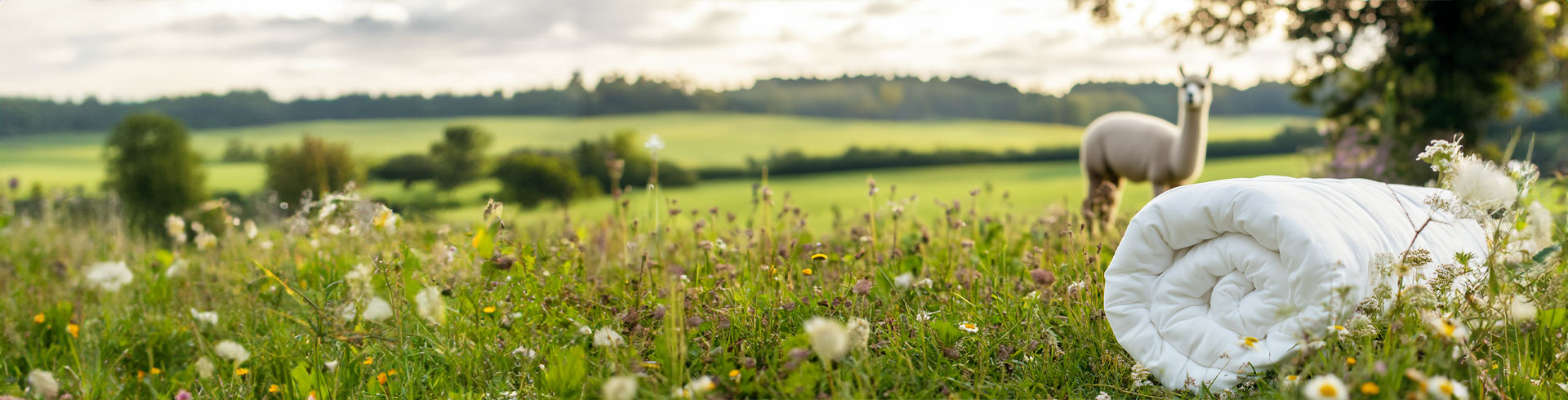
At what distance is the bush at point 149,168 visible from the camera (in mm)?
10188

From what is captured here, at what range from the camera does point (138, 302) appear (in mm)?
4527

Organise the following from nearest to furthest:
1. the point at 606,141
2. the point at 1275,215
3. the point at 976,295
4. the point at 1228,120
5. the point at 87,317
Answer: the point at 1275,215, the point at 976,295, the point at 87,317, the point at 606,141, the point at 1228,120

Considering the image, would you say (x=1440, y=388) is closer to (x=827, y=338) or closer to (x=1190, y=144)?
(x=827, y=338)

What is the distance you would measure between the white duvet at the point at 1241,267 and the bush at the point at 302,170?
13147 millimetres

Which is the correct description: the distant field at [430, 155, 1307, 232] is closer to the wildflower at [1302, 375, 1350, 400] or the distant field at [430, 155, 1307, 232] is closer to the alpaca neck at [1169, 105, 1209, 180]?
the alpaca neck at [1169, 105, 1209, 180]

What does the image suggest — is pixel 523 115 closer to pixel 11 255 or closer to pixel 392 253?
pixel 11 255

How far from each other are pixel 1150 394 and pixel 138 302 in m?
5.15

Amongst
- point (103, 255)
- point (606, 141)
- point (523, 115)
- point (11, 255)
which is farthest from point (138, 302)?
point (523, 115)

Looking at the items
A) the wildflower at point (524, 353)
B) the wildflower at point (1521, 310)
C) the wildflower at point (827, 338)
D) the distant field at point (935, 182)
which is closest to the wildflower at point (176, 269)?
the wildflower at point (524, 353)

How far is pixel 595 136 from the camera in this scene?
1775 cm

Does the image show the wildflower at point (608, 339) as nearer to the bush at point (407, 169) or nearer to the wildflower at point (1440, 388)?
the wildflower at point (1440, 388)

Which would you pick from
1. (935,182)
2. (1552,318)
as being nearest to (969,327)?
(1552,318)

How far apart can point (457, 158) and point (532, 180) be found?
1548mm

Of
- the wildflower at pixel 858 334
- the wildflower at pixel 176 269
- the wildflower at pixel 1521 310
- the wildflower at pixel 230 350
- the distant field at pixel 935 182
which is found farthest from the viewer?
the distant field at pixel 935 182
